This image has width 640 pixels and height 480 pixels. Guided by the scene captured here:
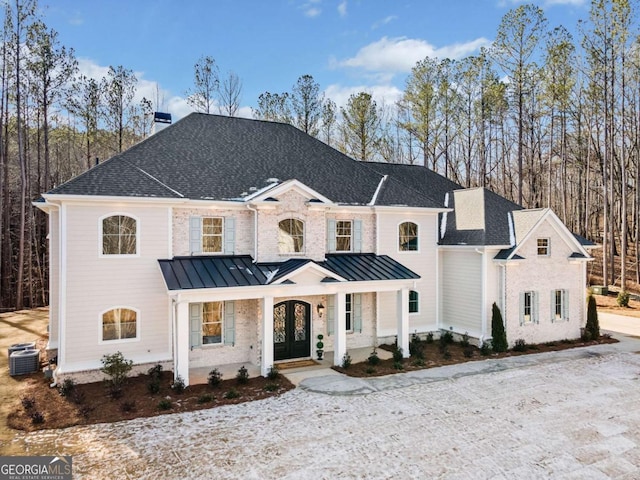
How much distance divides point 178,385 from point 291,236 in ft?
21.2

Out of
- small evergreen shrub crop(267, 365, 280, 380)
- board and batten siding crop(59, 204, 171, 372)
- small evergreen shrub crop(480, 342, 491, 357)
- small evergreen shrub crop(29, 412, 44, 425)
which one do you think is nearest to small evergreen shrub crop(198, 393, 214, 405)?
small evergreen shrub crop(267, 365, 280, 380)

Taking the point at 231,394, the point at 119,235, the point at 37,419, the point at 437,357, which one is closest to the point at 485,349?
the point at 437,357

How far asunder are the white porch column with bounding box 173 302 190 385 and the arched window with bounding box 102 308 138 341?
2.03m

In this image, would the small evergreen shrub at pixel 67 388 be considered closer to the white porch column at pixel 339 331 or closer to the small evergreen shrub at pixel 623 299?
the white porch column at pixel 339 331

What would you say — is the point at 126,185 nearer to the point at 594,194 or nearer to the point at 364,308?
the point at 364,308

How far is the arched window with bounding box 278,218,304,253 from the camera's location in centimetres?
1559

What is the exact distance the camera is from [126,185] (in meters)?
13.6

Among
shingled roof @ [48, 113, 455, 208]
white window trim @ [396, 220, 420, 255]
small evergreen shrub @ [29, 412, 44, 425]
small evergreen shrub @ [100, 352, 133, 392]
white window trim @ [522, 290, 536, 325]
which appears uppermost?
shingled roof @ [48, 113, 455, 208]

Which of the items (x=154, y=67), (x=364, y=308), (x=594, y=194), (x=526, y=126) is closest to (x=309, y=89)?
(x=154, y=67)

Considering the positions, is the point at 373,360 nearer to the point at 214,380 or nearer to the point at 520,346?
the point at 214,380

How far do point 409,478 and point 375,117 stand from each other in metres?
30.5

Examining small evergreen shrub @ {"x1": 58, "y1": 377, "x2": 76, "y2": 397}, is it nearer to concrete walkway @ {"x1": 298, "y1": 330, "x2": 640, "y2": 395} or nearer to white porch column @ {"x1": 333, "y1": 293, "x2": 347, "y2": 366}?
concrete walkway @ {"x1": 298, "y1": 330, "x2": 640, "y2": 395}

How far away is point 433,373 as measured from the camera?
46.4 feet

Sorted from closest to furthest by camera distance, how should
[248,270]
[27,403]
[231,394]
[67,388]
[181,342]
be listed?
[27,403] < [231,394] < [67,388] < [181,342] < [248,270]
